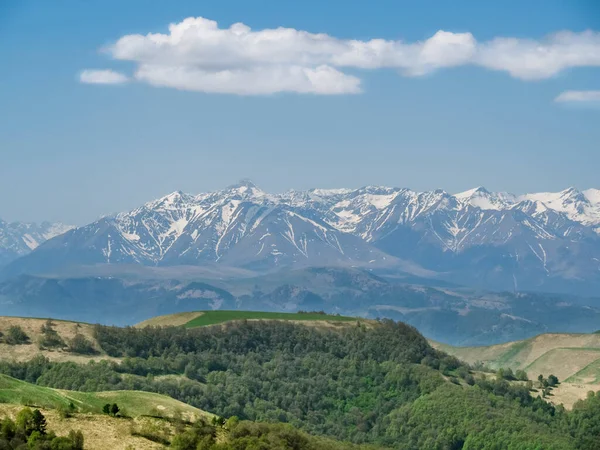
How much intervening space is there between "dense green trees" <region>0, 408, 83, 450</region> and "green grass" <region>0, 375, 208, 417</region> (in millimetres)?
10629

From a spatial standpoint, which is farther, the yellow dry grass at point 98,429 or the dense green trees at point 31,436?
the yellow dry grass at point 98,429

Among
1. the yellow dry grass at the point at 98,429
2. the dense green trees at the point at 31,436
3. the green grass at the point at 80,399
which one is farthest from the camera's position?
the green grass at the point at 80,399

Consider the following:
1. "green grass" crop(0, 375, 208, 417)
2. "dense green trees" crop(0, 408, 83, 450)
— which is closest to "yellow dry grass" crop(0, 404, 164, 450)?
"dense green trees" crop(0, 408, 83, 450)

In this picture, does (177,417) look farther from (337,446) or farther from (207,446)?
(337,446)

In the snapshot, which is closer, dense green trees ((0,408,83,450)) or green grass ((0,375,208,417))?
dense green trees ((0,408,83,450))

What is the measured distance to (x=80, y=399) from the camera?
11925cm

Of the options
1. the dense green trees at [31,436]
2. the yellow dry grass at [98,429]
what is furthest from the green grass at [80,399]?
the dense green trees at [31,436]

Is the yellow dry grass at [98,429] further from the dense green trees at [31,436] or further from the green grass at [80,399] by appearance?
the green grass at [80,399]

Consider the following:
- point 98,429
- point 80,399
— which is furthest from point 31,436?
point 80,399

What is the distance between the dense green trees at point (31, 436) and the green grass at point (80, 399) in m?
10.6

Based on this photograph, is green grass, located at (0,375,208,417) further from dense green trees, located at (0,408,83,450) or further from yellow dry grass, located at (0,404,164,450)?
dense green trees, located at (0,408,83,450)

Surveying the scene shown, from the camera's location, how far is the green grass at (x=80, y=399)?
346 feet

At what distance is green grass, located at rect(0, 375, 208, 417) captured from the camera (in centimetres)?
10556

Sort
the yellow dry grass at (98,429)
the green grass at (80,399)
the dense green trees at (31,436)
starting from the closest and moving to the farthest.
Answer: the dense green trees at (31,436)
the yellow dry grass at (98,429)
the green grass at (80,399)
